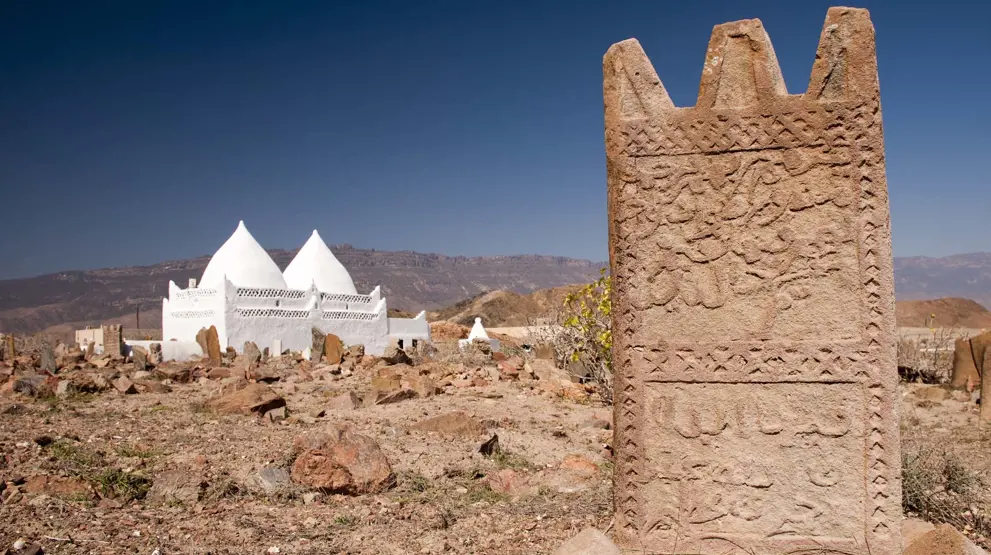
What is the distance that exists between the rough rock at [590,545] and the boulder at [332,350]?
14.3 metres

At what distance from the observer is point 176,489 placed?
4969 mm

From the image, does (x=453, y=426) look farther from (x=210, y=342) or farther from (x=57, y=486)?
(x=210, y=342)

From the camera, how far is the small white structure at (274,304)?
835 inches

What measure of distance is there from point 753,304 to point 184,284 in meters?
128

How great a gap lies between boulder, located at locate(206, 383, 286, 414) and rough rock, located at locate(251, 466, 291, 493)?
3026 mm

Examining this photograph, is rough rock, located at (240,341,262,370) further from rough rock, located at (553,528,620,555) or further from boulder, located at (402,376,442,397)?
rough rock, located at (553,528,620,555)

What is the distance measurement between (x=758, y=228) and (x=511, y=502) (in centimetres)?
253

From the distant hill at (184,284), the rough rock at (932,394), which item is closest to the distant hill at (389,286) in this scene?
the distant hill at (184,284)

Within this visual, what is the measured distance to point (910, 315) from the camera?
3312cm

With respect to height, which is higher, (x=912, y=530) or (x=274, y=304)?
(x=274, y=304)

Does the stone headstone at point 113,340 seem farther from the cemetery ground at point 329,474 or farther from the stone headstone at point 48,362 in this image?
the cemetery ground at point 329,474

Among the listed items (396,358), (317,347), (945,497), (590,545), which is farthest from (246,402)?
(317,347)

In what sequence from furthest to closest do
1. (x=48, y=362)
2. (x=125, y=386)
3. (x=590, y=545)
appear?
(x=48, y=362) → (x=125, y=386) → (x=590, y=545)

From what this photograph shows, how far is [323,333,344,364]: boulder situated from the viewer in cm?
1745
